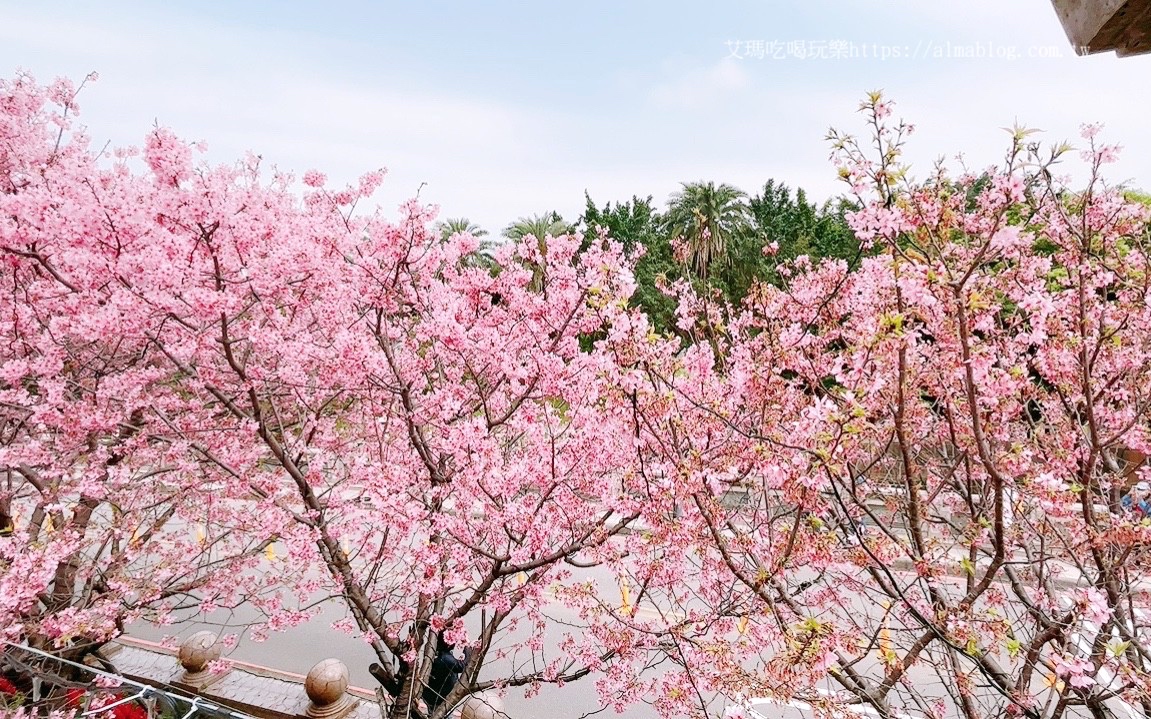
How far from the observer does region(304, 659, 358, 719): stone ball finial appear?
6359 mm

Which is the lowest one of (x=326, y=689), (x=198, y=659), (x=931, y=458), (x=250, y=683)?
(x=250, y=683)

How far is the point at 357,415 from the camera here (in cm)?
672

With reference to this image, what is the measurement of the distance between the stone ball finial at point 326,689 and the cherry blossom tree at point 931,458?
388 centimetres

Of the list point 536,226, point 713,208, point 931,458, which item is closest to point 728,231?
point 713,208

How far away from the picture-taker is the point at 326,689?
6355 millimetres

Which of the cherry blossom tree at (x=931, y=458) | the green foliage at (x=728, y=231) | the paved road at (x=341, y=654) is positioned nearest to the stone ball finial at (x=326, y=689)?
the paved road at (x=341, y=654)

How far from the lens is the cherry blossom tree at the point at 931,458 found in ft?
8.71

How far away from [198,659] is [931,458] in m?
8.70

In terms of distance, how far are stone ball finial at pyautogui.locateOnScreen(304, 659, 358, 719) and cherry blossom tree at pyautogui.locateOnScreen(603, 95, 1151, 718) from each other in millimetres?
3884

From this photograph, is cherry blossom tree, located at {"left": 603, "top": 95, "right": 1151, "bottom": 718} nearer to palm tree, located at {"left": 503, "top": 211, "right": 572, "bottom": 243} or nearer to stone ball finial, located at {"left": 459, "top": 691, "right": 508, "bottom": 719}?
stone ball finial, located at {"left": 459, "top": 691, "right": 508, "bottom": 719}

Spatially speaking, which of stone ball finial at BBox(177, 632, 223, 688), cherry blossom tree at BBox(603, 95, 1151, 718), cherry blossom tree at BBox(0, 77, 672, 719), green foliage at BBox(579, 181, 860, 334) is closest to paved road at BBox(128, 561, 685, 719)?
stone ball finial at BBox(177, 632, 223, 688)

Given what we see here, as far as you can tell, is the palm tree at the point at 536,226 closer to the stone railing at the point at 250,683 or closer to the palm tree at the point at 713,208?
the palm tree at the point at 713,208

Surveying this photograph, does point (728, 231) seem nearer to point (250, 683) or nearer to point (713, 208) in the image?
point (713, 208)

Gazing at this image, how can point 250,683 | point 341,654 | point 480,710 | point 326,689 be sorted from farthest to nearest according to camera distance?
point 341,654 < point 250,683 < point 326,689 < point 480,710
